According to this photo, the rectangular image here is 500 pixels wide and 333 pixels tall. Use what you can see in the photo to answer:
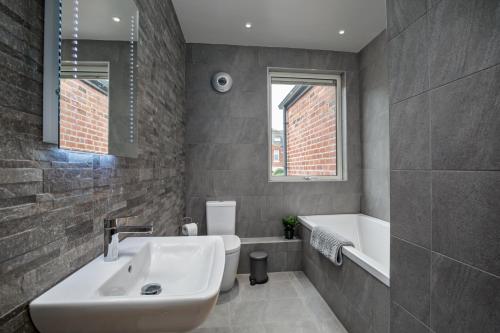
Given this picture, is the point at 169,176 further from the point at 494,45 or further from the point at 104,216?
the point at 494,45

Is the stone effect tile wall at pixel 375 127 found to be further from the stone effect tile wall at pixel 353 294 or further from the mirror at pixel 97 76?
the mirror at pixel 97 76

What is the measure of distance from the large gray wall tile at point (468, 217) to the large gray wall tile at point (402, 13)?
677 mm

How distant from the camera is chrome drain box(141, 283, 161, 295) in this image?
102cm

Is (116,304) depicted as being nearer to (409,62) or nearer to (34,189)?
(34,189)

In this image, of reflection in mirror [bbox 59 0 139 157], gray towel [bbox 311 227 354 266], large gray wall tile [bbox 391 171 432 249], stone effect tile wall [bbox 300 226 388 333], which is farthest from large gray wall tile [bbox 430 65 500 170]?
reflection in mirror [bbox 59 0 139 157]

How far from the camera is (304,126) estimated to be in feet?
11.4

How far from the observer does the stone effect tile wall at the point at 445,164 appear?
766mm

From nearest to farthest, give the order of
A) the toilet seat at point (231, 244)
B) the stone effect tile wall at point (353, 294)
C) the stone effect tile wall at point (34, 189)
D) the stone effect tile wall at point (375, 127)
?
the stone effect tile wall at point (34, 189), the stone effect tile wall at point (353, 294), the toilet seat at point (231, 244), the stone effect tile wall at point (375, 127)

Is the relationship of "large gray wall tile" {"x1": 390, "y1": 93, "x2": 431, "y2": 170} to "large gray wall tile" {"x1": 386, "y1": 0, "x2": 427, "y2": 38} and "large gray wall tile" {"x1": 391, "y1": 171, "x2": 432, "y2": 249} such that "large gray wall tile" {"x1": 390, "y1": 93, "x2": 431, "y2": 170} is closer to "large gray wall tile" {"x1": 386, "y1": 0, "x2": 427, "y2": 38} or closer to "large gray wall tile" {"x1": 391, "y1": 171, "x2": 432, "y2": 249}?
"large gray wall tile" {"x1": 391, "y1": 171, "x2": 432, "y2": 249}

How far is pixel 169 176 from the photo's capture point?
88.8 inches

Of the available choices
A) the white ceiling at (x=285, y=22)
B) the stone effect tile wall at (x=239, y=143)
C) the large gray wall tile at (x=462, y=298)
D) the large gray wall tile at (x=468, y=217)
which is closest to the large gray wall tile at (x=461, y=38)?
the large gray wall tile at (x=468, y=217)

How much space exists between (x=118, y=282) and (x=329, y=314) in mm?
1858

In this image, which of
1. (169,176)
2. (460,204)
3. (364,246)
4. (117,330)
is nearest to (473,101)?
(460,204)

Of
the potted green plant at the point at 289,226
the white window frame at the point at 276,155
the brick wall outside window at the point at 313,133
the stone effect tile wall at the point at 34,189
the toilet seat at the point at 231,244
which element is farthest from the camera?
the brick wall outside window at the point at 313,133
